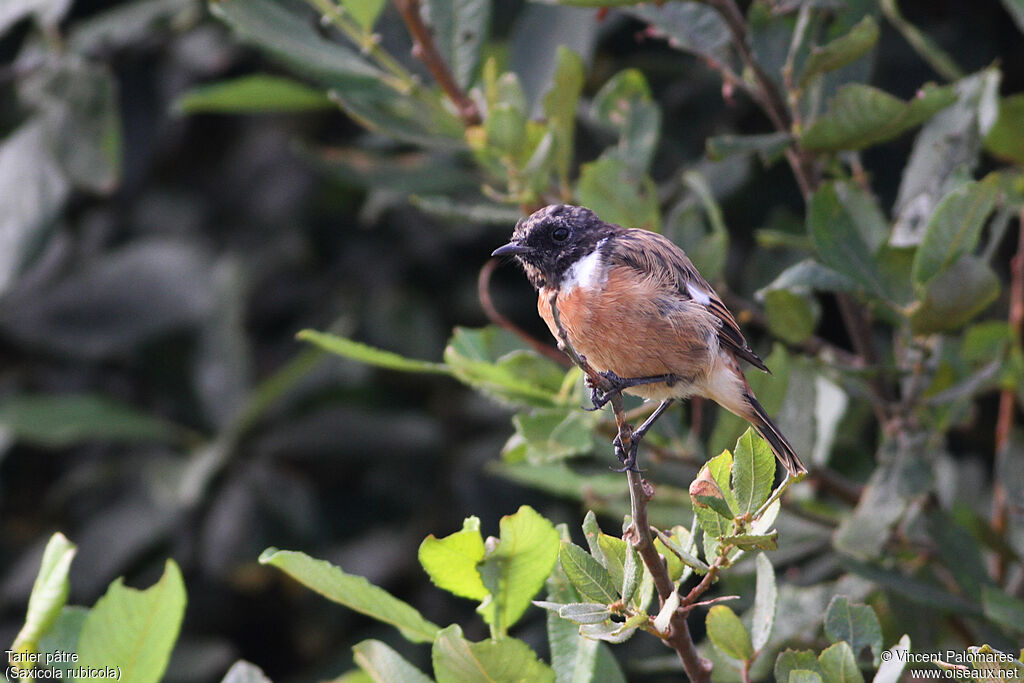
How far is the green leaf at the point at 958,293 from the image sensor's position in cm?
207

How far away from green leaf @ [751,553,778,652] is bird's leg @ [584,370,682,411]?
14.0 inches

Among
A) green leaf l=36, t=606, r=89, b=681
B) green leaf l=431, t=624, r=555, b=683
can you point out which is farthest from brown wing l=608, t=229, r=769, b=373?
green leaf l=36, t=606, r=89, b=681

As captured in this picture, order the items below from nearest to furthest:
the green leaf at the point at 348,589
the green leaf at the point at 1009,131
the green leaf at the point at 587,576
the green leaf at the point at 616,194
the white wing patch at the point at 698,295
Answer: the green leaf at the point at 587,576 < the green leaf at the point at 348,589 < the white wing patch at the point at 698,295 < the green leaf at the point at 616,194 < the green leaf at the point at 1009,131

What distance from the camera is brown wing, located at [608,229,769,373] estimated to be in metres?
2.03

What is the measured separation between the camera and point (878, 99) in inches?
83.4

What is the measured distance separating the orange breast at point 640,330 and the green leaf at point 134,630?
84cm

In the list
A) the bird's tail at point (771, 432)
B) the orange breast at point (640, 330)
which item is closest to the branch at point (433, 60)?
the orange breast at point (640, 330)

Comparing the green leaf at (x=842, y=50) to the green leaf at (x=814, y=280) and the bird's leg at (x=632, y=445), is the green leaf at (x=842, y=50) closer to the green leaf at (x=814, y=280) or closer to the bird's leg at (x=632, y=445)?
the green leaf at (x=814, y=280)

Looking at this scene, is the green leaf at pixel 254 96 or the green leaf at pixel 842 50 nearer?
the green leaf at pixel 842 50

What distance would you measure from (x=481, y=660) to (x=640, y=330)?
0.74 meters

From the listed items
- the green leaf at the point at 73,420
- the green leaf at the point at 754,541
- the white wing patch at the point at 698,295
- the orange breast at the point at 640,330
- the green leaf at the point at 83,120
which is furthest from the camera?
the green leaf at the point at 73,420

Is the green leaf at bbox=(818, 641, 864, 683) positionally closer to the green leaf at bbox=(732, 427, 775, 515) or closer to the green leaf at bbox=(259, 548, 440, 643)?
the green leaf at bbox=(732, 427, 775, 515)

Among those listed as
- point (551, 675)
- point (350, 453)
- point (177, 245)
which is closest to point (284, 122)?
point (177, 245)

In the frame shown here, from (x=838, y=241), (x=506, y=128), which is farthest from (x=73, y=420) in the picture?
(x=838, y=241)
